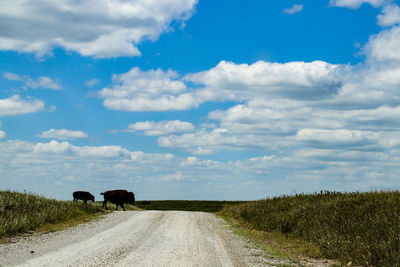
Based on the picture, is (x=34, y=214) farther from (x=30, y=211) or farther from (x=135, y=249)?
(x=135, y=249)

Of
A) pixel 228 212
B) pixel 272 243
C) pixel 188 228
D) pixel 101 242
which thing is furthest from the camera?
pixel 228 212

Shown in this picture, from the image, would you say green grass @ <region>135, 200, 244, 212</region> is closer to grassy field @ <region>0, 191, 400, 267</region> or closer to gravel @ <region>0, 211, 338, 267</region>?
grassy field @ <region>0, 191, 400, 267</region>

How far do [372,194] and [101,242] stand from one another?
13.1 m

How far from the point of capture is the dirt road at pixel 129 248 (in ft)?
39.8

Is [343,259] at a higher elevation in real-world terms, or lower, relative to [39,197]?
lower

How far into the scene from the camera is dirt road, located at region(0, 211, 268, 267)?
12.1 metres

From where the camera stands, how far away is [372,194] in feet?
66.9

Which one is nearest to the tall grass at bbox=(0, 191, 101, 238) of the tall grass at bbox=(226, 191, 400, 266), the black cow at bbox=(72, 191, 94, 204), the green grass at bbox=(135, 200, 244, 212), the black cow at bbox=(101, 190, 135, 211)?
the black cow at bbox=(101, 190, 135, 211)

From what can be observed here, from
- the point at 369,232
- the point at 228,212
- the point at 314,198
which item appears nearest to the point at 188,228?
the point at 314,198

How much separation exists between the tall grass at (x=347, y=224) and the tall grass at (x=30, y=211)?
12.2 m

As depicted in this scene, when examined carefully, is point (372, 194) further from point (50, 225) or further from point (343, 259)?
point (50, 225)

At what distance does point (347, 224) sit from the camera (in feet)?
53.9

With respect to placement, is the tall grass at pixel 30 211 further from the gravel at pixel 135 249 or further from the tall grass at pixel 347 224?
the tall grass at pixel 347 224

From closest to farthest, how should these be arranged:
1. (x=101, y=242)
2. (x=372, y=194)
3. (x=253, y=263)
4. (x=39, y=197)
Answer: (x=253, y=263), (x=101, y=242), (x=372, y=194), (x=39, y=197)
